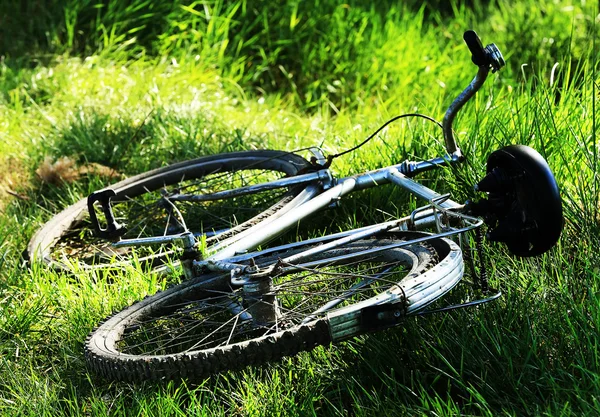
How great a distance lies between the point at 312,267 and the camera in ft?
10.2

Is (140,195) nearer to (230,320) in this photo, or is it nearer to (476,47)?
(230,320)

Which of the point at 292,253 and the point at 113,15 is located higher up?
the point at 113,15

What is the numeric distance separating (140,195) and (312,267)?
1.54m

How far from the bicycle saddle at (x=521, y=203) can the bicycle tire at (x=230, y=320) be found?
0.18 metres

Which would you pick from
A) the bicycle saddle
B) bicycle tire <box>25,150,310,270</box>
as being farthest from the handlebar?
bicycle tire <box>25,150,310,270</box>

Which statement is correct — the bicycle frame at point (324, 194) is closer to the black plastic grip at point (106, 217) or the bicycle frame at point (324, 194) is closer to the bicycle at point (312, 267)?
the bicycle at point (312, 267)

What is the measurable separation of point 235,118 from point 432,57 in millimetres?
1559

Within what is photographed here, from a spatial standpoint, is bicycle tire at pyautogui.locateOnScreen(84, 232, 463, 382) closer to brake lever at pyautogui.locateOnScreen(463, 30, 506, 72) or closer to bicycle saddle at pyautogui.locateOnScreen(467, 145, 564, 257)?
bicycle saddle at pyautogui.locateOnScreen(467, 145, 564, 257)

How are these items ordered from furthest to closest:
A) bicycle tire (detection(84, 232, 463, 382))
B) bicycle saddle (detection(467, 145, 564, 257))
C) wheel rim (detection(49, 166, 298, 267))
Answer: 1. wheel rim (detection(49, 166, 298, 267))
2. bicycle saddle (detection(467, 145, 564, 257))
3. bicycle tire (detection(84, 232, 463, 382))

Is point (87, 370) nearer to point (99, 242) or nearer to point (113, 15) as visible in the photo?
point (99, 242)

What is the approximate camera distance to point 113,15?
612 centimetres

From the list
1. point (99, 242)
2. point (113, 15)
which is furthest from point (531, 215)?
point (113, 15)

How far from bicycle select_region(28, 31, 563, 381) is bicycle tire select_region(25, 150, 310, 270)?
44 mm

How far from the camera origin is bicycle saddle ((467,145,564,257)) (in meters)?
2.71
